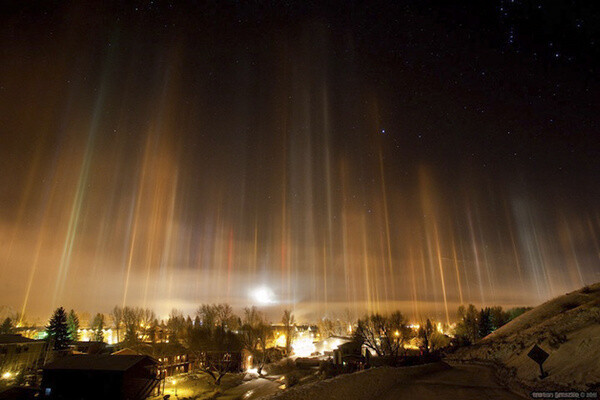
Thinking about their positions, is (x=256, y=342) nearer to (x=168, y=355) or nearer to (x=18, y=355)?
(x=168, y=355)

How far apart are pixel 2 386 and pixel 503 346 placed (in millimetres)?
64311

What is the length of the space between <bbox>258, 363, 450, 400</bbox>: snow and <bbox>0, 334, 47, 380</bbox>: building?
180ft

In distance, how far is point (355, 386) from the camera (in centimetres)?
1667

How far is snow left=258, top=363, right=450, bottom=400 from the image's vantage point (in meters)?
14.1

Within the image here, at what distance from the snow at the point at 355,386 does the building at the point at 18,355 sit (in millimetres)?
54795

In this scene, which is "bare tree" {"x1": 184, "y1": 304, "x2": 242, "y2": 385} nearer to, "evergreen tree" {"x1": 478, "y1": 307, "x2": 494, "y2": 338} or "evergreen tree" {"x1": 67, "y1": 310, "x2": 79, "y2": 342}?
"evergreen tree" {"x1": 67, "y1": 310, "x2": 79, "y2": 342}

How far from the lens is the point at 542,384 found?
1700 cm

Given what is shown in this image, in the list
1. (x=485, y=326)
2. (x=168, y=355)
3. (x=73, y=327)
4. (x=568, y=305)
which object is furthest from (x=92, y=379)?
(x=485, y=326)

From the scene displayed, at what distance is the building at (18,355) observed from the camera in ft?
147

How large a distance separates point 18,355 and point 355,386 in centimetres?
5815

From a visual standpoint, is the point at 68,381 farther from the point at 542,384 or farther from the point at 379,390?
the point at 542,384

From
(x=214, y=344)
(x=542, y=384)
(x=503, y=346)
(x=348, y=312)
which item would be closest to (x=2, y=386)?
(x=214, y=344)

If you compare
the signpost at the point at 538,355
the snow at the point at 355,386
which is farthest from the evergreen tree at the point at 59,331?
the signpost at the point at 538,355

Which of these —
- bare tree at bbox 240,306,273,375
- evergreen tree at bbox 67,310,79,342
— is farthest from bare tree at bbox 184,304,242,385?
evergreen tree at bbox 67,310,79,342
